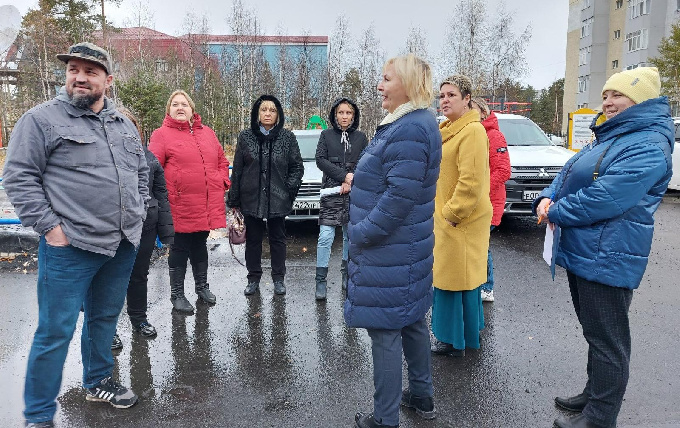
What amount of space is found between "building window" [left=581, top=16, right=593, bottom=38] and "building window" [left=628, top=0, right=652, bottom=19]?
527cm

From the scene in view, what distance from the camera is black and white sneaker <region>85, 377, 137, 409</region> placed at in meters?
3.17

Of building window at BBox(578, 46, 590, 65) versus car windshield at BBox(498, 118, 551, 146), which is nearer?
car windshield at BBox(498, 118, 551, 146)

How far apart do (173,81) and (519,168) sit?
26.3 meters

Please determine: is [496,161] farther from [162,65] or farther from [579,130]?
[162,65]

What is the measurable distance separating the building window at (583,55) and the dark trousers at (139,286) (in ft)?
183

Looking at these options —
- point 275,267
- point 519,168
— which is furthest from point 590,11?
point 275,267

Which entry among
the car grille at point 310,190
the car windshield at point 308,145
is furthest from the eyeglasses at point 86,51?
the car windshield at point 308,145

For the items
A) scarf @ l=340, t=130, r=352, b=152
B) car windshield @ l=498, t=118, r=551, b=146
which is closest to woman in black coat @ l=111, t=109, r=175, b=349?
scarf @ l=340, t=130, r=352, b=152

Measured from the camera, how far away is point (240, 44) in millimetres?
27172

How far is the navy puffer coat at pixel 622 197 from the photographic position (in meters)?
2.59

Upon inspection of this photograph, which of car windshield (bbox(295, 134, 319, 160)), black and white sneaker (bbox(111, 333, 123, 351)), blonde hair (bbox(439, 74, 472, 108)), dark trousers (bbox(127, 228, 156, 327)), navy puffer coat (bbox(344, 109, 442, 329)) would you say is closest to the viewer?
navy puffer coat (bbox(344, 109, 442, 329))

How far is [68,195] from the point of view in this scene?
2.75 metres

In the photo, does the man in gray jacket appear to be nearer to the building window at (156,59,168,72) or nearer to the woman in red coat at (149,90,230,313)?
the woman in red coat at (149,90,230,313)

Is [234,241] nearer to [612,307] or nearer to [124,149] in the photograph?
[124,149]
